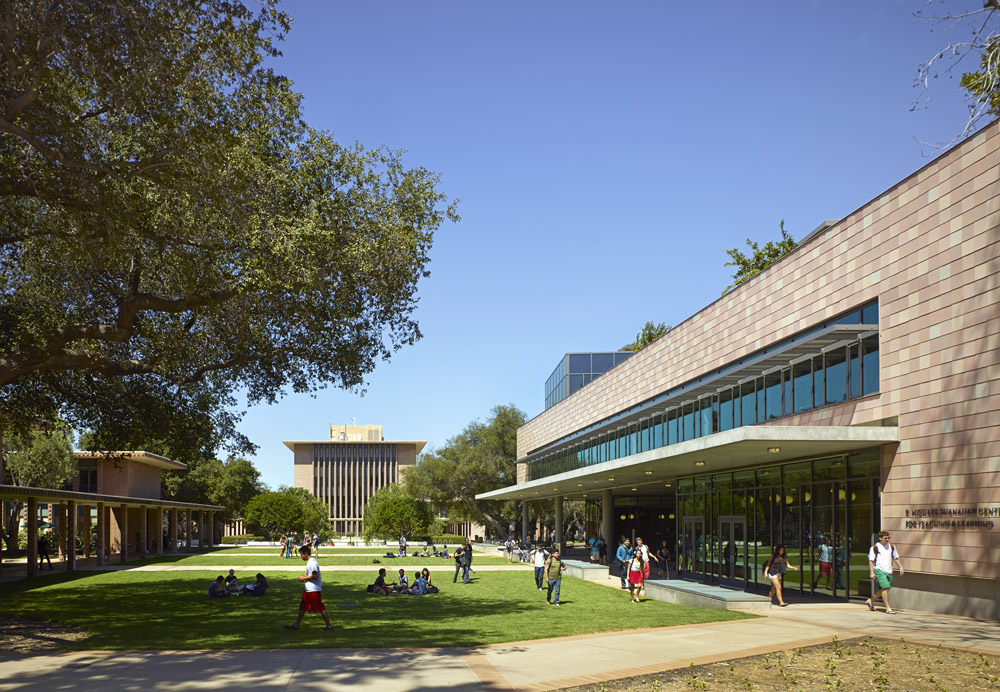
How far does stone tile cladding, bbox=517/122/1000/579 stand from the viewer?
16.4m

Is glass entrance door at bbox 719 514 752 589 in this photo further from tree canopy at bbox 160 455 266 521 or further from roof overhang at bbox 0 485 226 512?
tree canopy at bbox 160 455 266 521

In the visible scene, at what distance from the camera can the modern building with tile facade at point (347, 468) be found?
478ft

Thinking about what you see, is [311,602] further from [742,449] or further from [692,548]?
[692,548]

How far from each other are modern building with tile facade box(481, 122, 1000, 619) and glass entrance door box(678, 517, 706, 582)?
0.35 ft

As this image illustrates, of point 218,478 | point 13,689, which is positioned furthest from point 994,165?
point 218,478

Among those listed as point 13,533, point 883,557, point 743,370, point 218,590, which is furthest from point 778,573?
point 13,533

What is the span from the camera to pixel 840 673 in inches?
433

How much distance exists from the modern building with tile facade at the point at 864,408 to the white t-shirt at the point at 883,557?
0.62 meters

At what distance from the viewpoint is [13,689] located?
10.5m

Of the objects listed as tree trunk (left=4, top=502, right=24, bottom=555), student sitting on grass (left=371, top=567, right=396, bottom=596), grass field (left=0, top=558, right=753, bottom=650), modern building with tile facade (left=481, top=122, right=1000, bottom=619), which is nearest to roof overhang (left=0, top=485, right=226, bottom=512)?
grass field (left=0, top=558, right=753, bottom=650)

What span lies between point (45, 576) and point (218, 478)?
48.4 meters

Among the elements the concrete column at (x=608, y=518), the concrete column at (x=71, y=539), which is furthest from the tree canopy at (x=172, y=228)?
the concrete column at (x=608, y=518)

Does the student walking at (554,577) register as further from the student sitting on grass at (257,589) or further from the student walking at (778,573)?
the student sitting on grass at (257,589)

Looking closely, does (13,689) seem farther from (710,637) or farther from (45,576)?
(45,576)
